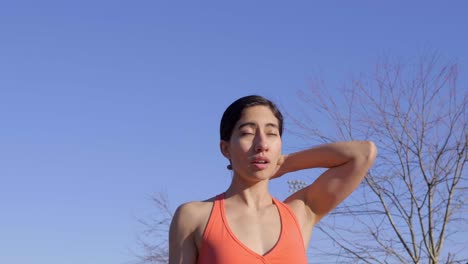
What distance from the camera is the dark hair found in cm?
284

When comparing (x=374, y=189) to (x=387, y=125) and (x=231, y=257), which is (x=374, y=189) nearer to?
(x=387, y=125)

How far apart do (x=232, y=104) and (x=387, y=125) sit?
878 cm

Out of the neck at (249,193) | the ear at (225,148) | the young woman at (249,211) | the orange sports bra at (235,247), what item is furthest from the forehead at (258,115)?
the orange sports bra at (235,247)

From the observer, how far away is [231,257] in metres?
2.60

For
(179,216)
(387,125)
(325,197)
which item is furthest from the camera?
(387,125)

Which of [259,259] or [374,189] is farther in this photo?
[374,189]

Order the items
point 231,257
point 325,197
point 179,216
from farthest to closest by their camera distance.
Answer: point 325,197
point 179,216
point 231,257

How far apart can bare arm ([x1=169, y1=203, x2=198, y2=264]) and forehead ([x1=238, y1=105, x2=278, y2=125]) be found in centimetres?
36

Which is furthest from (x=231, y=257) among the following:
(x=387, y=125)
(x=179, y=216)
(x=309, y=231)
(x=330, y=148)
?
(x=387, y=125)

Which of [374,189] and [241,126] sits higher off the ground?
[374,189]

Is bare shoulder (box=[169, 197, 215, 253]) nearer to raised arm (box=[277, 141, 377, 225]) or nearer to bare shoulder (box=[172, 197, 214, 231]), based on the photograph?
bare shoulder (box=[172, 197, 214, 231])

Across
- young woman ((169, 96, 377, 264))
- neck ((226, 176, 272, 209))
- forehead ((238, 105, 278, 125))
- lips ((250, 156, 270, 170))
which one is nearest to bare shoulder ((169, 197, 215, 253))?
young woman ((169, 96, 377, 264))

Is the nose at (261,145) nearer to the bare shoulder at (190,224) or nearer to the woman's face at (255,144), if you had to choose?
the woman's face at (255,144)

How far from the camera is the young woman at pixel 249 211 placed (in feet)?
8.71
